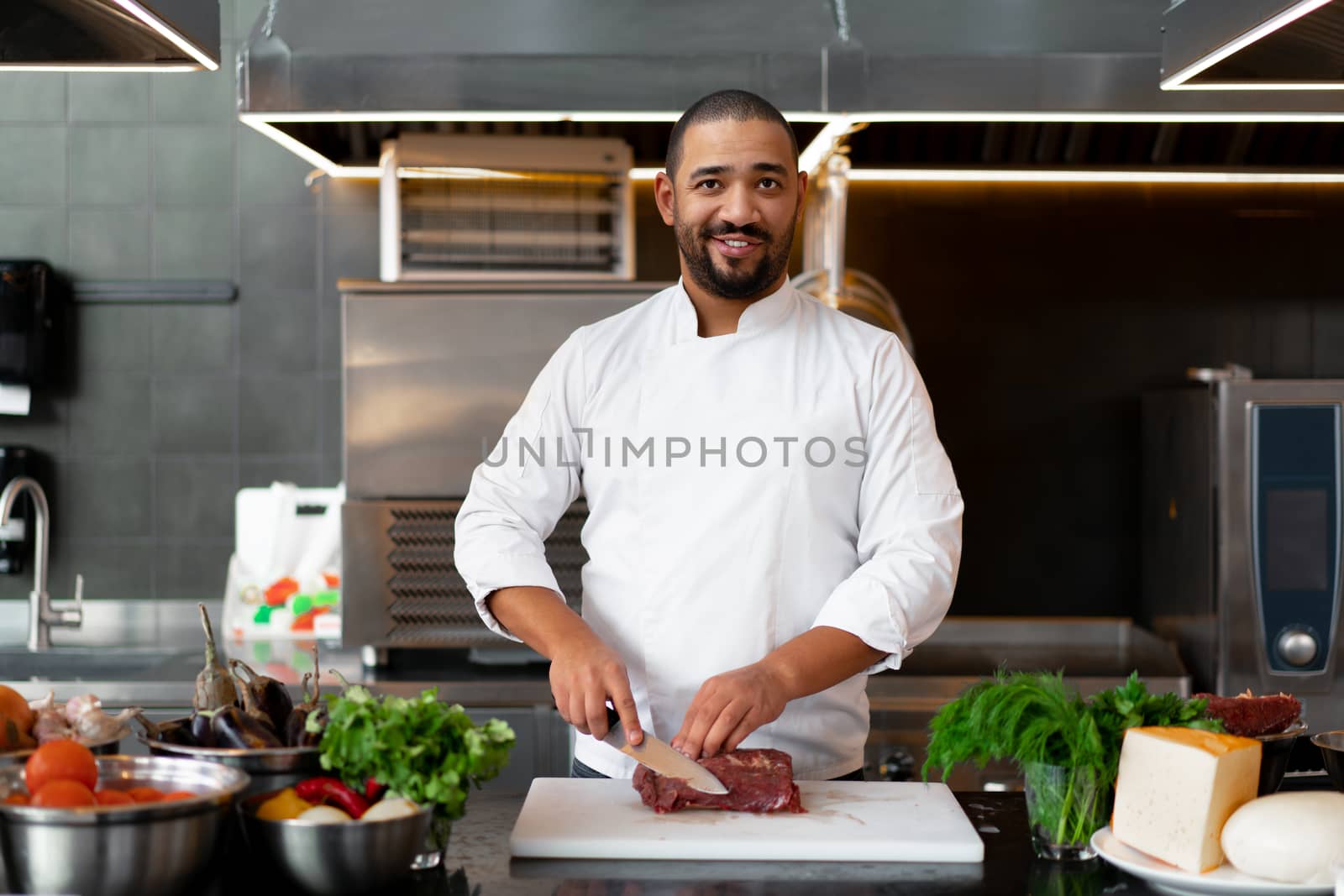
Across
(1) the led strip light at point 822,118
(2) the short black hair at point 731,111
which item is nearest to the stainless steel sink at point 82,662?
(1) the led strip light at point 822,118

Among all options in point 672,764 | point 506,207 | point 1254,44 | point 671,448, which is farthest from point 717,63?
point 672,764

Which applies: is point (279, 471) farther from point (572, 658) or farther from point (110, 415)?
point (572, 658)

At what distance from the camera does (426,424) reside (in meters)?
2.80

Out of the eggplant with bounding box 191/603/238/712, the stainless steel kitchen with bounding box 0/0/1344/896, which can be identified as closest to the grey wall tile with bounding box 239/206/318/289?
the stainless steel kitchen with bounding box 0/0/1344/896

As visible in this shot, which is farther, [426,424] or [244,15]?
[244,15]

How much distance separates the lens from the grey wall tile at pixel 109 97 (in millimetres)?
3295

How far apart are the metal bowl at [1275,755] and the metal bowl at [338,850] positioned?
827 mm

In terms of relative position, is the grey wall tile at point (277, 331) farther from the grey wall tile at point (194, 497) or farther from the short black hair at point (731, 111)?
the short black hair at point (731, 111)

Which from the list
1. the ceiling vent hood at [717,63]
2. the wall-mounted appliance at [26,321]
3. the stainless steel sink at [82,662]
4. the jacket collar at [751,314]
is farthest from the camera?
the wall-mounted appliance at [26,321]

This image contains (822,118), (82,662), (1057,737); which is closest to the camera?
(1057,737)

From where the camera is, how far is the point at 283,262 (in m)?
3.33

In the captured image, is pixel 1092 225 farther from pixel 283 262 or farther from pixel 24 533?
pixel 24 533

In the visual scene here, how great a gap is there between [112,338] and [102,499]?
40 cm

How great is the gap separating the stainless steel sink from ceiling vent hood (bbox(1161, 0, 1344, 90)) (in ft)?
8.05
